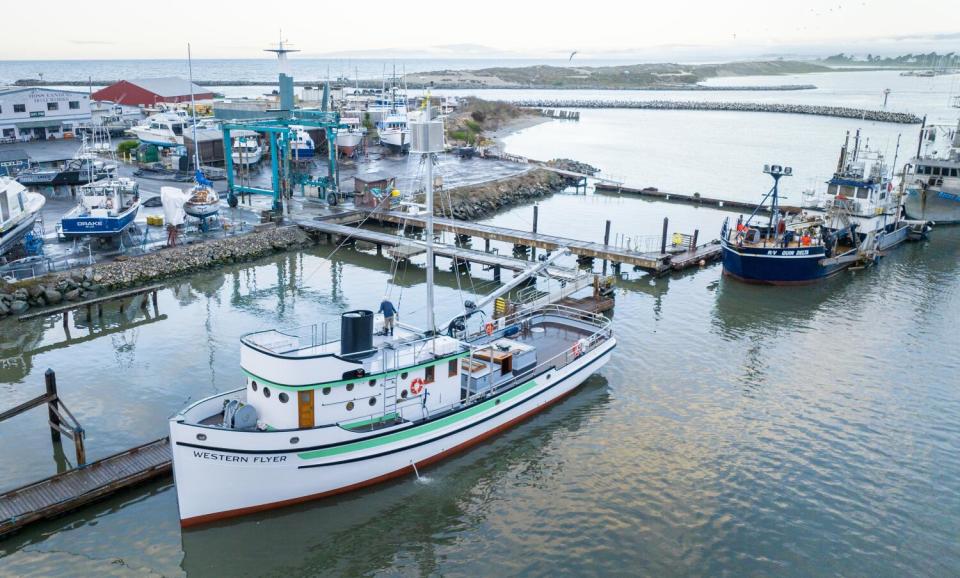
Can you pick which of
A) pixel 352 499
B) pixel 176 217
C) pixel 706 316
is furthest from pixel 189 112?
pixel 352 499

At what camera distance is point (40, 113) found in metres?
58.4

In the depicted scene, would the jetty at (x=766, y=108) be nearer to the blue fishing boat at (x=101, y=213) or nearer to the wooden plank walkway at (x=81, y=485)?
the blue fishing boat at (x=101, y=213)

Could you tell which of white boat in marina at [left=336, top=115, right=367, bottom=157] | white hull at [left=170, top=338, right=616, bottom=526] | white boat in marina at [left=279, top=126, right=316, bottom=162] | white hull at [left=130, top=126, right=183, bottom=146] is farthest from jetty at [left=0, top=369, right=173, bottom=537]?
white boat in marina at [left=336, top=115, right=367, bottom=157]

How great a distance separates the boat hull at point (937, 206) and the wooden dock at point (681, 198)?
10.0 metres

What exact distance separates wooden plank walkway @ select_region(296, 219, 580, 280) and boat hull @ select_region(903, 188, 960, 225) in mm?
35131

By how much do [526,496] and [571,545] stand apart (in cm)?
222

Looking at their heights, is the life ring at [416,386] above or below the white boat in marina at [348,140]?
below

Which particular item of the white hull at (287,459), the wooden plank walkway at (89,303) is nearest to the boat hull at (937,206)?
the white hull at (287,459)

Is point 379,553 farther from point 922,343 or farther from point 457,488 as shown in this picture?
point 922,343

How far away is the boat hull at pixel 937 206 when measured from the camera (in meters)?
52.0

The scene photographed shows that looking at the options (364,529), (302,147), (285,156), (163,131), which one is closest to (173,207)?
(285,156)

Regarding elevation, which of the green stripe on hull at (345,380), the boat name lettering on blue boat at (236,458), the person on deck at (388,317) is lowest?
the boat name lettering on blue boat at (236,458)

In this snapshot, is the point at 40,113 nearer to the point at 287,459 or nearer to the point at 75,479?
the point at 75,479

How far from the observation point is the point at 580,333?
2569cm
